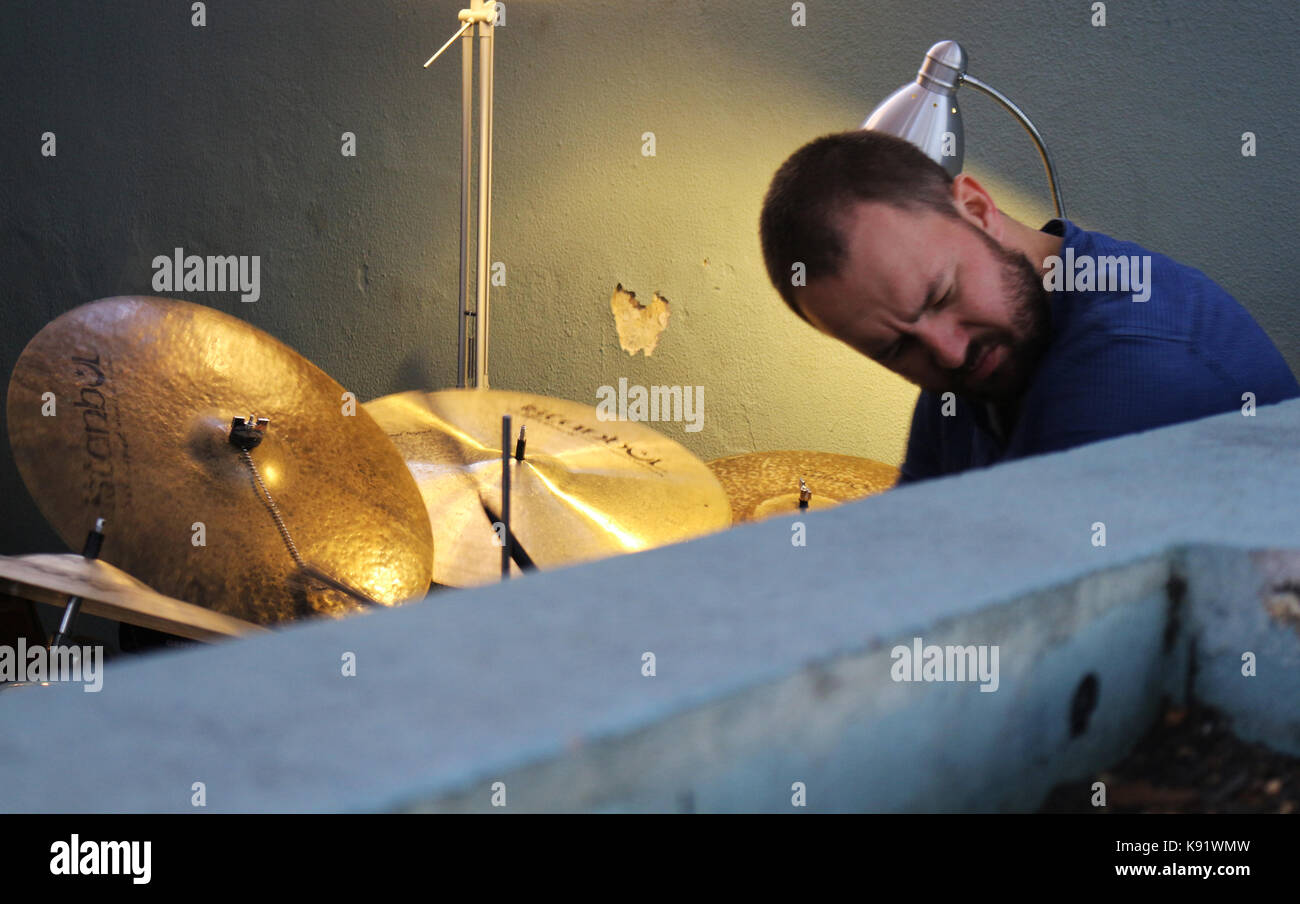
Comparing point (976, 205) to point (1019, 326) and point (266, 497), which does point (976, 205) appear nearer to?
point (1019, 326)

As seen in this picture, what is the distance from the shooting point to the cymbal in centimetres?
133

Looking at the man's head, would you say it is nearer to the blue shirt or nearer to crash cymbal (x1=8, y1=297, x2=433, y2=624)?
the blue shirt

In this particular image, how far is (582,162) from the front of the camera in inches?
112

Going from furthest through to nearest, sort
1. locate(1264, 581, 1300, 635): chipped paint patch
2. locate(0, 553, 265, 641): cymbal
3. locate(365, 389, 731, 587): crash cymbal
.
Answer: locate(365, 389, 731, 587): crash cymbal
locate(0, 553, 265, 641): cymbal
locate(1264, 581, 1300, 635): chipped paint patch

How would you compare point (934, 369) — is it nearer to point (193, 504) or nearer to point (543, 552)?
point (543, 552)

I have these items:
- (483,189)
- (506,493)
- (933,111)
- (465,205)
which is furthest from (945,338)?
(465,205)

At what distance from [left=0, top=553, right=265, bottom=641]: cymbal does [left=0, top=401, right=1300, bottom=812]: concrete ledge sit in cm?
98

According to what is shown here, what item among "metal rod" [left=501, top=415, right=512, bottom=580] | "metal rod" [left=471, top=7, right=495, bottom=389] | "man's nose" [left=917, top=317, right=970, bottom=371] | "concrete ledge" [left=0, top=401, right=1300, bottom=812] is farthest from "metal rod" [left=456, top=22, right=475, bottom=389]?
"concrete ledge" [left=0, top=401, right=1300, bottom=812]

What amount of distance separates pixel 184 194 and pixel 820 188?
7.11 ft

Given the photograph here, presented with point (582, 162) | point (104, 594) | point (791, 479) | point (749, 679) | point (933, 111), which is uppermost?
point (582, 162)

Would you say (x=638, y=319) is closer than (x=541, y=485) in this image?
No

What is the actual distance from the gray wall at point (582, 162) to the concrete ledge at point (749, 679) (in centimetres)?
214

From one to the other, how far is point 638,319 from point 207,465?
4.36 ft

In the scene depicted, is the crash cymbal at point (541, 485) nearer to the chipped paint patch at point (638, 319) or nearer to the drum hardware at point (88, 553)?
the drum hardware at point (88, 553)
